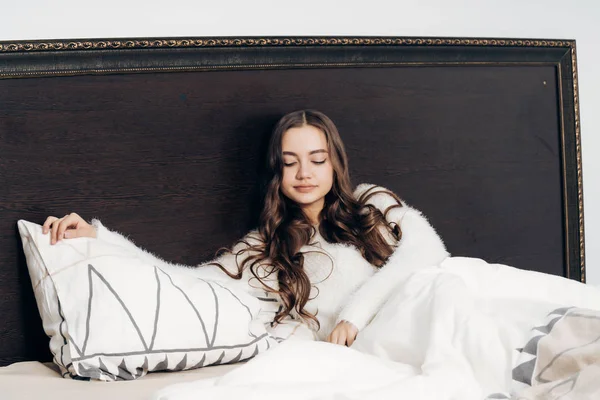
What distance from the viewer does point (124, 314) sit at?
1.56 metres

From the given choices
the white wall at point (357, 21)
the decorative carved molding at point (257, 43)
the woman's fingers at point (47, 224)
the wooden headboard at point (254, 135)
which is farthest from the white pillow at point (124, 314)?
the white wall at point (357, 21)

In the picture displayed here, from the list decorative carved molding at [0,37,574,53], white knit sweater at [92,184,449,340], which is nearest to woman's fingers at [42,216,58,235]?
white knit sweater at [92,184,449,340]

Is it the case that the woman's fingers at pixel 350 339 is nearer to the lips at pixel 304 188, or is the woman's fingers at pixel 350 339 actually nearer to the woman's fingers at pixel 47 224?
the lips at pixel 304 188

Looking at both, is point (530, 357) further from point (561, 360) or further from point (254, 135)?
point (254, 135)

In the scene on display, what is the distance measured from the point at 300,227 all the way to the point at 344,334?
380 mm

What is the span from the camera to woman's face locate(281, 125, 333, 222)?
2.05m

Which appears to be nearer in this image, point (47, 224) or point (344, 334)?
point (47, 224)

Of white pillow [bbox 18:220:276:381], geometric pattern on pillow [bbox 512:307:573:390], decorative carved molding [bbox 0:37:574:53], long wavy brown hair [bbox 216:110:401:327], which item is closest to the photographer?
geometric pattern on pillow [bbox 512:307:573:390]

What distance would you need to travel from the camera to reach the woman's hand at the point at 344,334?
1849 mm

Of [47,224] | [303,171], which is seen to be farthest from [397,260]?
[47,224]

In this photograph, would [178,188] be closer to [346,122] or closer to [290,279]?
[290,279]

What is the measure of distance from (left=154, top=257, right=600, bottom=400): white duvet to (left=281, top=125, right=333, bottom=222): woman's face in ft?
1.31

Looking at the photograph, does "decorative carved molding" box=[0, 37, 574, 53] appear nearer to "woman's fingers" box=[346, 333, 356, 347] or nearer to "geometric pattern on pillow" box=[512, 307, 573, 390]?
"woman's fingers" box=[346, 333, 356, 347]

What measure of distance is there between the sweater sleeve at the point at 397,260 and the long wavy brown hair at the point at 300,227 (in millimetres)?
30
